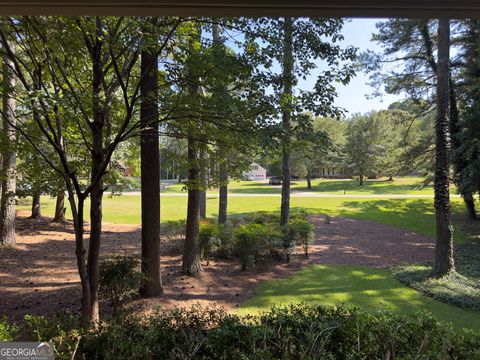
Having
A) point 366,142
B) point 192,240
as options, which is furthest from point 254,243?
point 366,142

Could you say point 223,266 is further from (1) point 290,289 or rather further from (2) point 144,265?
(2) point 144,265

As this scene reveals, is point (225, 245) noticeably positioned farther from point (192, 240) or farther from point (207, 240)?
point (192, 240)

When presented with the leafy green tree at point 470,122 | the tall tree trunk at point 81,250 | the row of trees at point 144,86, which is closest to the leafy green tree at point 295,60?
the row of trees at point 144,86

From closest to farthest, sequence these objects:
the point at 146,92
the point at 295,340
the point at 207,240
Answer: the point at 295,340 → the point at 146,92 → the point at 207,240

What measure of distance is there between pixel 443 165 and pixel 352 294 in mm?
4070

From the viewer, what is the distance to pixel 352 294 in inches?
269

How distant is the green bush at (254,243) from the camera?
8.02 m

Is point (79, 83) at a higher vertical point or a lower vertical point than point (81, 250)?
higher

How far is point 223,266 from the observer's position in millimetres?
8398

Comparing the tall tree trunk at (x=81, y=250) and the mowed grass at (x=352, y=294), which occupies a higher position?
the tall tree trunk at (x=81, y=250)

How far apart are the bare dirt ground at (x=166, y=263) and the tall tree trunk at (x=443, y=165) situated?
69.0 inches

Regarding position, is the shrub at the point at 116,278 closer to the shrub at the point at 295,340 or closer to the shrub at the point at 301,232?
the shrub at the point at 295,340

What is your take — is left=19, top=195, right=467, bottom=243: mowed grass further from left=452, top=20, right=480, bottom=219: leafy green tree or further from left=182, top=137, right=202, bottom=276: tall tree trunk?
left=182, top=137, right=202, bottom=276: tall tree trunk

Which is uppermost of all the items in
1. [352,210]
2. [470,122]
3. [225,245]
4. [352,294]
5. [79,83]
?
[470,122]
